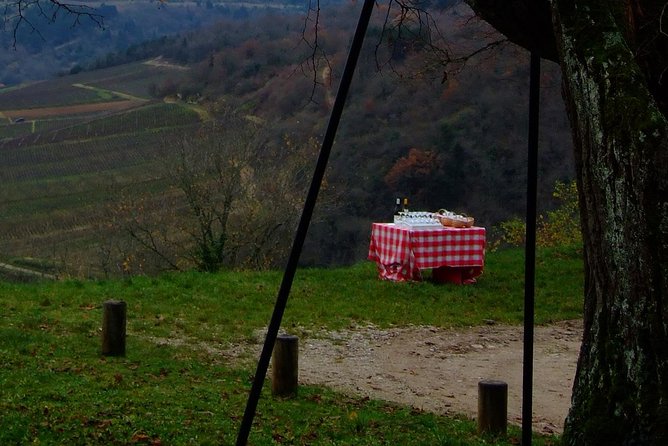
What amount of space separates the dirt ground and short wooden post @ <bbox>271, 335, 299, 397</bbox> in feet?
3.28

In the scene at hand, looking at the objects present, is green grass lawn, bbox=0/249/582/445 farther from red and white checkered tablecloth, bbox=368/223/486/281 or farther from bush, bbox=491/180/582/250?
bush, bbox=491/180/582/250

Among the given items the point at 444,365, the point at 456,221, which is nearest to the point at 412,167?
→ the point at 456,221

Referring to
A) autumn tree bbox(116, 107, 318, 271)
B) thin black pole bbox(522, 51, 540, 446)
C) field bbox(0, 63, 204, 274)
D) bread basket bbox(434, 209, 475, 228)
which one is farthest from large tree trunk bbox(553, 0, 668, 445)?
field bbox(0, 63, 204, 274)

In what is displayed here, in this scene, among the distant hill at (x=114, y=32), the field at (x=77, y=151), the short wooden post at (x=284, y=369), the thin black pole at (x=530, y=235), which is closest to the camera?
the thin black pole at (x=530, y=235)

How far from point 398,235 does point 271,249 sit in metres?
8.86

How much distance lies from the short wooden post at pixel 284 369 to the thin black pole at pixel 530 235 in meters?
2.42

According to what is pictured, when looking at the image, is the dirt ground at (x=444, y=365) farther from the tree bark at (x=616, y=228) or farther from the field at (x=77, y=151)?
the field at (x=77, y=151)

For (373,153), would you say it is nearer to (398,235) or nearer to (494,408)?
(398,235)

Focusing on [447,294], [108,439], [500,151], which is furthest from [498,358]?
[500,151]

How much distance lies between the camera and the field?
117ft

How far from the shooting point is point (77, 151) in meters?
53.9

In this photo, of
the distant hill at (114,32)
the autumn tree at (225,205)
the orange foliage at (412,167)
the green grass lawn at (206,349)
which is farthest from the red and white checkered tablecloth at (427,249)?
the distant hill at (114,32)

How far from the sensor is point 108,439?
16.7ft

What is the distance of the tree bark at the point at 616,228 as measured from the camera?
137 inches
